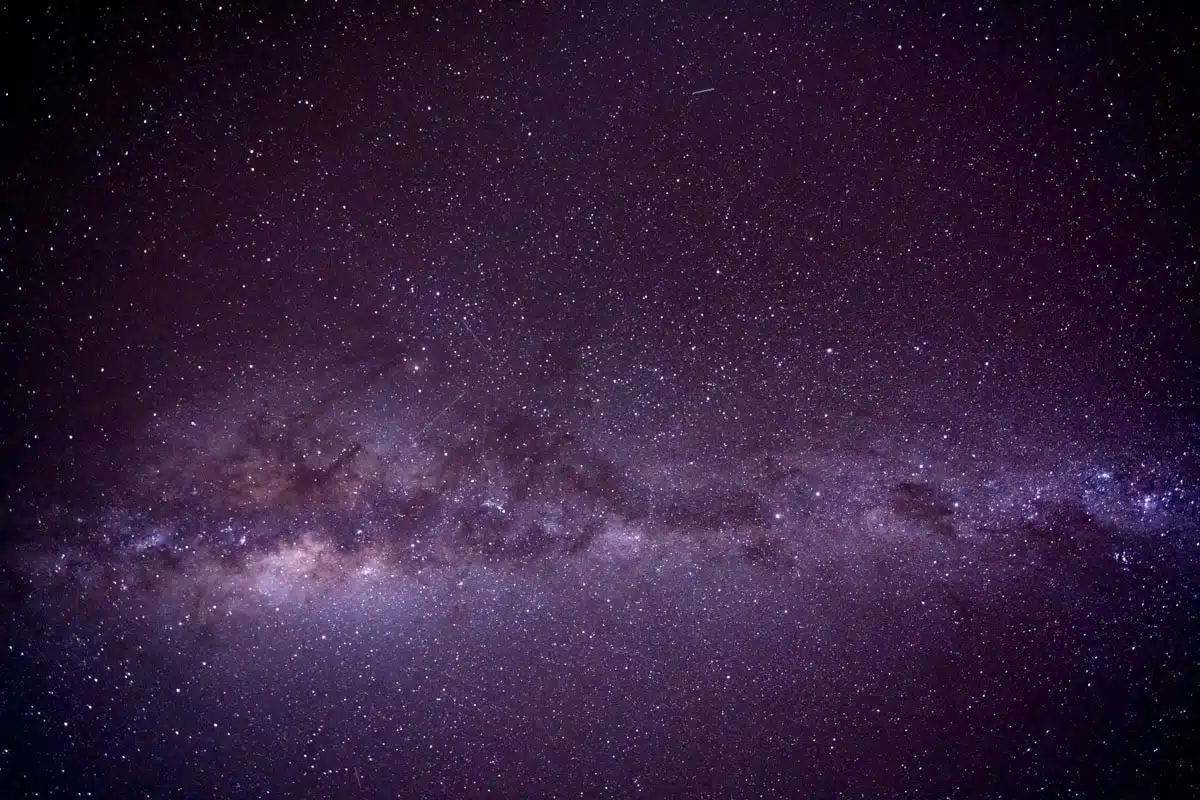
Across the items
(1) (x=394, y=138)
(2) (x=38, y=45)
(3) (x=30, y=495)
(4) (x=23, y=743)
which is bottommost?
(4) (x=23, y=743)

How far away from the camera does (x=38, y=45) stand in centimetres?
195

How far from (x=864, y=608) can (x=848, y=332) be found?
3.64 feet

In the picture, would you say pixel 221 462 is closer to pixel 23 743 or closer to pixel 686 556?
pixel 23 743

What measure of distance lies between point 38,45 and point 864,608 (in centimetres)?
368

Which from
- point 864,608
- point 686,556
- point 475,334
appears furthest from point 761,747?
point 475,334

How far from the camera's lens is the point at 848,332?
2145 mm

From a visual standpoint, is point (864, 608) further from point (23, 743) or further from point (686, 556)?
point (23, 743)

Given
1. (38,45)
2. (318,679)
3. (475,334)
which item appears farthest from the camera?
(318,679)

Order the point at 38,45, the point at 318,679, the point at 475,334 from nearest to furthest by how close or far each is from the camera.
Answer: the point at 38,45, the point at 475,334, the point at 318,679

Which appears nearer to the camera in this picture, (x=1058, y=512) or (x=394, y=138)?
(x=394, y=138)

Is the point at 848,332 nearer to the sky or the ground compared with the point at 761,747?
nearer to the sky

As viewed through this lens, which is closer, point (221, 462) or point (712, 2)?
point (712, 2)

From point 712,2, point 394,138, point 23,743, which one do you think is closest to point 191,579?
point 23,743

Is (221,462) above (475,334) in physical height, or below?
below
